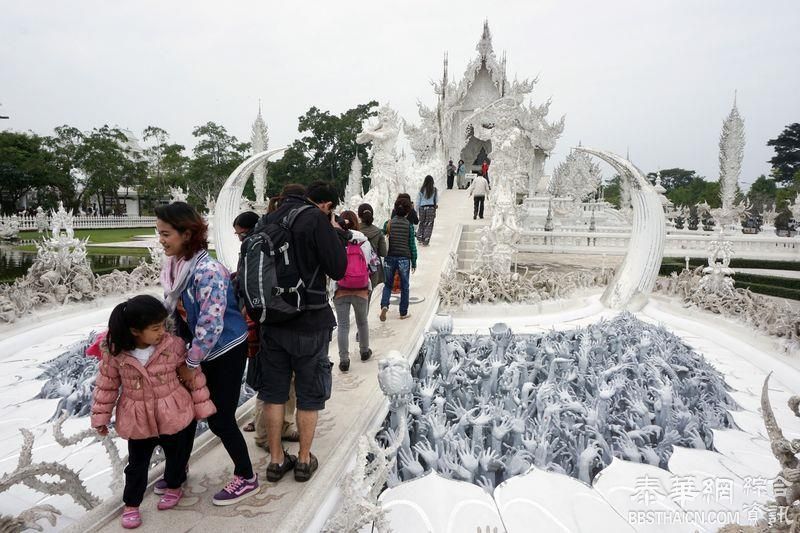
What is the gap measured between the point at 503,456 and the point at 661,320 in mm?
4394

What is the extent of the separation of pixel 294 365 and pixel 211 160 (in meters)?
31.3

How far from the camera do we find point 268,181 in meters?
31.7

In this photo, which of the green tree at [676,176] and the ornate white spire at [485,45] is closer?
the ornate white spire at [485,45]

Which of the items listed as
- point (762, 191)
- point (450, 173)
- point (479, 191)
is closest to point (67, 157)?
point (450, 173)

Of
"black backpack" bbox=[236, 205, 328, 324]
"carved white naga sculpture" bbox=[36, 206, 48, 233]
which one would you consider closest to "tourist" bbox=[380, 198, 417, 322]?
"black backpack" bbox=[236, 205, 328, 324]

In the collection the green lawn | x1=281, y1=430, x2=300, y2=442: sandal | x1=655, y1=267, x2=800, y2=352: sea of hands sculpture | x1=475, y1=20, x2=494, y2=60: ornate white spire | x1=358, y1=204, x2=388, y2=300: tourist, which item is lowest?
x1=281, y1=430, x2=300, y2=442: sandal

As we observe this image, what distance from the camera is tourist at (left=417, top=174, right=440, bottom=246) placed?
9711mm

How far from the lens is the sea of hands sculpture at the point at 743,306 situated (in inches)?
212

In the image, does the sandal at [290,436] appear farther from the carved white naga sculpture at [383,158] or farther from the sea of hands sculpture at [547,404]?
the carved white naga sculpture at [383,158]

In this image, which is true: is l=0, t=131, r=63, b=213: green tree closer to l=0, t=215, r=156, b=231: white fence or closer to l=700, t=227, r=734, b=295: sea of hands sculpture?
l=0, t=215, r=156, b=231: white fence

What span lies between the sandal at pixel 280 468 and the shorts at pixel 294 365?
12.6 inches

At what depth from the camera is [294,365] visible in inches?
97.3

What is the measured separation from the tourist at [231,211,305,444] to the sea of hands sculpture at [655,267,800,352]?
5.46 metres

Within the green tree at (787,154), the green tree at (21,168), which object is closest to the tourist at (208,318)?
the green tree at (21,168)
